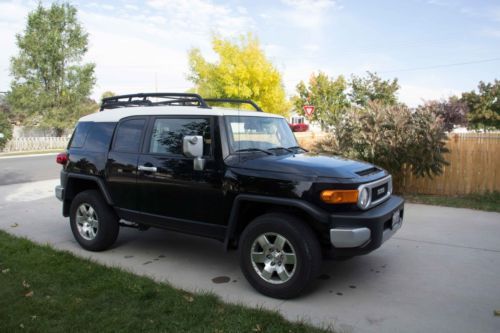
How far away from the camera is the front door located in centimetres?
441

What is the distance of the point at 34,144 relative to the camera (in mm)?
31422

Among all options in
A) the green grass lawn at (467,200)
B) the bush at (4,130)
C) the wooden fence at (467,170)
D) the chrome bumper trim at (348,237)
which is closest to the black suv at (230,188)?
the chrome bumper trim at (348,237)

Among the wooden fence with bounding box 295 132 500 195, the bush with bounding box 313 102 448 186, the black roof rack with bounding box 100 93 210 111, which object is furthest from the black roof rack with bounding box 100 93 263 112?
the wooden fence with bounding box 295 132 500 195

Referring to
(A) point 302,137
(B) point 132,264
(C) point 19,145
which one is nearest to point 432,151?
(A) point 302,137

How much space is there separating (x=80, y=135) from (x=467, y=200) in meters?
7.72

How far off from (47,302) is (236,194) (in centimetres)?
202

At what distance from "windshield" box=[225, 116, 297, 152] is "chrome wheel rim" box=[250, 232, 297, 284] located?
103 centimetres

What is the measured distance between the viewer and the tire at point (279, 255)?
3816 millimetres

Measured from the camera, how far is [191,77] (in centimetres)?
2642

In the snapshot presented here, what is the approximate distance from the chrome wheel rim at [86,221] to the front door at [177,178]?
3.07 feet

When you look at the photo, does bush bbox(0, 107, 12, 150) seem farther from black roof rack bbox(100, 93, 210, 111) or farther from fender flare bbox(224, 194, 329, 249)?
fender flare bbox(224, 194, 329, 249)

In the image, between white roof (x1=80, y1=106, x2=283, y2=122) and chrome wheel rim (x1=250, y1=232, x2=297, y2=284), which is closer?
chrome wheel rim (x1=250, y1=232, x2=297, y2=284)

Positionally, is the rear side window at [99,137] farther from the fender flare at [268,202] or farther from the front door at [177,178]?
the fender flare at [268,202]

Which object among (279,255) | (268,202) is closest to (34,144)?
(268,202)
